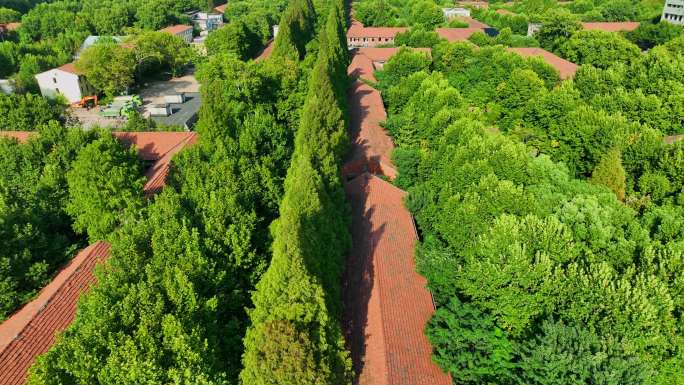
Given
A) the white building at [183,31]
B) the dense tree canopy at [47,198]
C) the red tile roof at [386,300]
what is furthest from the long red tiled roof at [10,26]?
the red tile roof at [386,300]

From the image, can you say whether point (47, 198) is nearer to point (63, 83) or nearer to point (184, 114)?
point (184, 114)

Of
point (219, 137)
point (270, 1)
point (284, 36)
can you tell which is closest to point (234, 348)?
point (219, 137)

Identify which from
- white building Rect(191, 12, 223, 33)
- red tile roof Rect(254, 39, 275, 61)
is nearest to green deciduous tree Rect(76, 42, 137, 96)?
red tile roof Rect(254, 39, 275, 61)

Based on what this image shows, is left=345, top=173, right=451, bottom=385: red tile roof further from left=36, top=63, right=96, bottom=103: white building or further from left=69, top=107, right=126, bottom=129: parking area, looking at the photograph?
left=36, top=63, right=96, bottom=103: white building

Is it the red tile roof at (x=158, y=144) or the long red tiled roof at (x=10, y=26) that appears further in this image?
the long red tiled roof at (x=10, y=26)

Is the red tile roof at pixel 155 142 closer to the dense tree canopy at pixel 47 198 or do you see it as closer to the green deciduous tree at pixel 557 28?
the dense tree canopy at pixel 47 198
